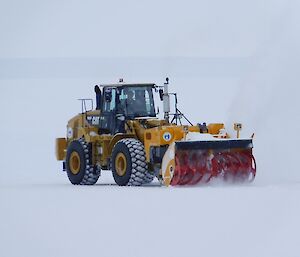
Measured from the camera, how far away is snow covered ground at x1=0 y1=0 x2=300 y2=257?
1110 cm

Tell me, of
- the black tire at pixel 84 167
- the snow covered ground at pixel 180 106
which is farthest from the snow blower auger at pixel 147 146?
the snow covered ground at pixel 180 106

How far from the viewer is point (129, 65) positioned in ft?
134

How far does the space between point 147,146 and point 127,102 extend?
1359 mm

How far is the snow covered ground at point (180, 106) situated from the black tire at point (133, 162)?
24 cm

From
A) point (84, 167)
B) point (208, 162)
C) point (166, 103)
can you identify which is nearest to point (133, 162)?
point (208, 162)

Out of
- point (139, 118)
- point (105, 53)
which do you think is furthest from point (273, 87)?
point (105, 53)

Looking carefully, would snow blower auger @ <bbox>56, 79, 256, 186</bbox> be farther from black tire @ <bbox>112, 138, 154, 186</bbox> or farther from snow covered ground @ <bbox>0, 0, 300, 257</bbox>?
snow covered ground @ <bbox>0, 0, 300, 257</bbox>

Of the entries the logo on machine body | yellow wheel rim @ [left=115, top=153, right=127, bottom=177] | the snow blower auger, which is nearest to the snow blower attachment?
the snow blower auger

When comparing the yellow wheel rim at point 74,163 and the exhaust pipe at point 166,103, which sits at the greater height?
the exhaust pipe at point 166,103

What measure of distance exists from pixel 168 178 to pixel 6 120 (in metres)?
17.8

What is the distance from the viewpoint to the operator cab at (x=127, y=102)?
765 inches

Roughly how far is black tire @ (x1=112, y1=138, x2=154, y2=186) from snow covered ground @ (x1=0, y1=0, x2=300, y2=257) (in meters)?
0.24

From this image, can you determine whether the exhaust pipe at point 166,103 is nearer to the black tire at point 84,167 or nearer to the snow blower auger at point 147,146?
the snow blower auger at point 147,146

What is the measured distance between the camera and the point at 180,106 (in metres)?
35.3
